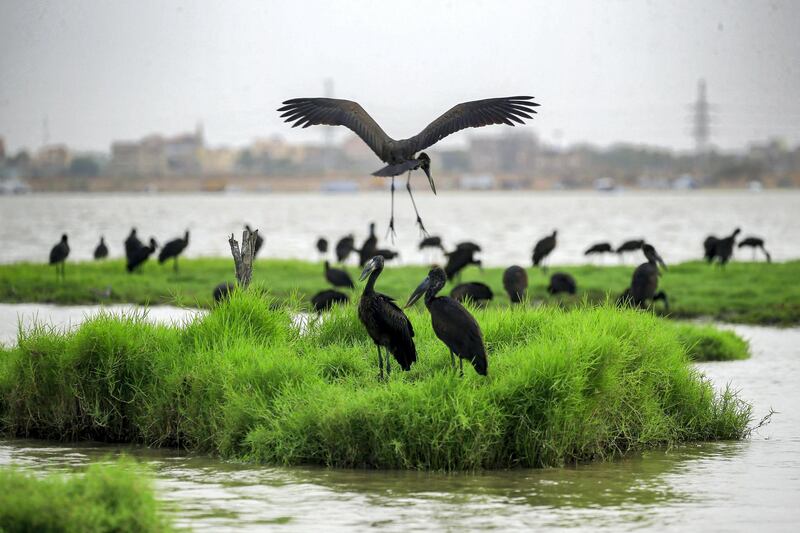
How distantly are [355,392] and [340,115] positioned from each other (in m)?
3.51

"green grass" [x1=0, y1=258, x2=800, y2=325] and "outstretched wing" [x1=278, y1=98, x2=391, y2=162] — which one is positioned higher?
"outstretched wing" [x1=278, y1=98, x2=391, y2=162]

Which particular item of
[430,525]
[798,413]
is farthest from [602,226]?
[430,525]

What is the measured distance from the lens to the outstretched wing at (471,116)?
11.5 m

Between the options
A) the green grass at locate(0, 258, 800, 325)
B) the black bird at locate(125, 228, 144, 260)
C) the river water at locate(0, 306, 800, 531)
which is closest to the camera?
the river water at locate(0, 306, 800, 531)

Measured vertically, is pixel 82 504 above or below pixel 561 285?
below

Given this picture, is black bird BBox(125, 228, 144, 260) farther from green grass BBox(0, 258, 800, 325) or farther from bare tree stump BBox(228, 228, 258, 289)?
bare tree stump BBox(228, 228, 258, 289)

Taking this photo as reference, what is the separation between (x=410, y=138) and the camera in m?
11.7

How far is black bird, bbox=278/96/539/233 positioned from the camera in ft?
37.8

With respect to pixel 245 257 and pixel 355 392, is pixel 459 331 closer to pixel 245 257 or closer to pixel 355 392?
pixel 355 392

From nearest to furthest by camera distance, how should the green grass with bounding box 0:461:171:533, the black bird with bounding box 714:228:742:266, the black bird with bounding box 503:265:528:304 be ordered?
the green grass with bounding box 0:461:171:533, the black bird with bounding box 503:265:528:304, the black bird with bounding box 714:228:742:266

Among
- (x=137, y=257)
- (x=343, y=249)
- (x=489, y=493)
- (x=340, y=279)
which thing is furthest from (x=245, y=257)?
(x=343, y=249)

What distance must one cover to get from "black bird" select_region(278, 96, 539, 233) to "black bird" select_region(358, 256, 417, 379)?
6.75ft

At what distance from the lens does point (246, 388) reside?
9.52 meters

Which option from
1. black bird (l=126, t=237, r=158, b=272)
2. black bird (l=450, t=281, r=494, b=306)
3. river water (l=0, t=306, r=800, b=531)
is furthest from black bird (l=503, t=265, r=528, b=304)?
black bird (l=126, t=237, r=158, b=272)
